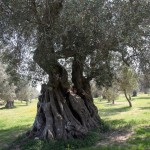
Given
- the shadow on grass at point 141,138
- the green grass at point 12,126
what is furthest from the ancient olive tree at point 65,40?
the green grass at point 12,126

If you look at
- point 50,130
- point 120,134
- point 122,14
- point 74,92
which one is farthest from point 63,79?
point 122,14

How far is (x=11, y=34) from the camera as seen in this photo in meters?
13.8

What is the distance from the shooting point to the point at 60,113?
15617 mm

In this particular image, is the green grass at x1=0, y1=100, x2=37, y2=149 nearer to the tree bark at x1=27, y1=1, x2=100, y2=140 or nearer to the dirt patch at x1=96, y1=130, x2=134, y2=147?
the tree bark at x1=27, y1=1, x2=100, y2=140

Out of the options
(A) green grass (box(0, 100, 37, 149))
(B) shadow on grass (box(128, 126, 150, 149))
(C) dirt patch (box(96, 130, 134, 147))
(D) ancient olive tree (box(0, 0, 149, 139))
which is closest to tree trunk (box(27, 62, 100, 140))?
(D) ancient olive tree (box(0, 0, 149, 139))

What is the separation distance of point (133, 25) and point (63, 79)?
5.18m

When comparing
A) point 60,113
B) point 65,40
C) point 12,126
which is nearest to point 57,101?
point 60,113

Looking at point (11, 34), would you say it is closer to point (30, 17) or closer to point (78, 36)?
point (30, 17)

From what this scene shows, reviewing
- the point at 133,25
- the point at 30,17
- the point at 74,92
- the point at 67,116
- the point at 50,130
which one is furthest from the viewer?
the point at 74,92

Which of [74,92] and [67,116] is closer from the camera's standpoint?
[67,116]

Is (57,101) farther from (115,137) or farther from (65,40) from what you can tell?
(65,40)

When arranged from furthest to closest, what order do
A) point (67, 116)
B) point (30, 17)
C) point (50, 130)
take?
point (67, 116), point (50, 130), point (30, 17)

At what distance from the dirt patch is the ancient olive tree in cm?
104

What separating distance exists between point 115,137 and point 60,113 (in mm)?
2918
